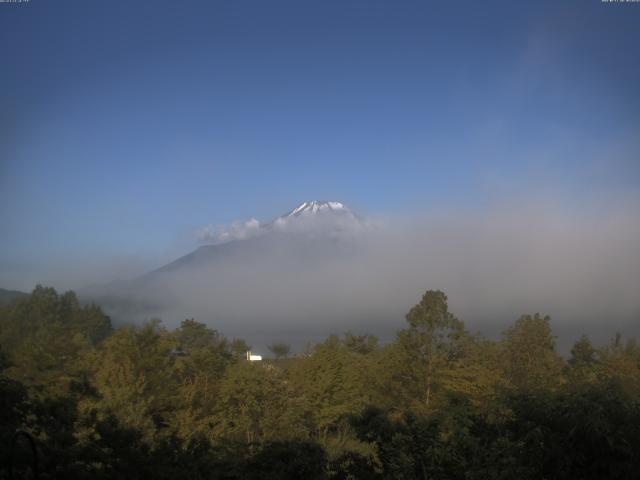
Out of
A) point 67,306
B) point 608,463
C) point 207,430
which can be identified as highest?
point 67,306

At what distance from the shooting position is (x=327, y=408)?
128ft

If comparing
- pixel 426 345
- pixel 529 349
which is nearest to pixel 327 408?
pixel 426 345

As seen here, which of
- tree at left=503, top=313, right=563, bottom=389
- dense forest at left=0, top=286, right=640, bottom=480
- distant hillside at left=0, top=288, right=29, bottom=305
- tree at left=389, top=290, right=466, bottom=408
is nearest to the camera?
dense forest at left=0, top=286, right=640, bottom=480

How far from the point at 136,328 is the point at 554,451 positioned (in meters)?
39.8

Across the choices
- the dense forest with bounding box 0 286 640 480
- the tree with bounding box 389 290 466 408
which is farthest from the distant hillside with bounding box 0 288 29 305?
the tree with bounding box 389 290 466 408

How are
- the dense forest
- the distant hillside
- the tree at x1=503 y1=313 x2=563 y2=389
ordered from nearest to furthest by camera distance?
the dense forest
the tree at x1=503 y1=313 x2=563 y2=389
the distant hillside

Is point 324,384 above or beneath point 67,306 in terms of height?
beneath

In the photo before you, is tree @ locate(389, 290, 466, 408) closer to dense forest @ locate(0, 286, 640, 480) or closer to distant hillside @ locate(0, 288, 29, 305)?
dense forest @ locate(0, 286, 640, 480)

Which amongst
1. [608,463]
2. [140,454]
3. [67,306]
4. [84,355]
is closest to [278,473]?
[140,454]

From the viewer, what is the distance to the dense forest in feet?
39.6

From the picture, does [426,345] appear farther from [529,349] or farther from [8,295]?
[8,295]

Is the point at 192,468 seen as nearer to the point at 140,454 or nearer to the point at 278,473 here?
the point at 140,454

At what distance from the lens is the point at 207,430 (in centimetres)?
3300

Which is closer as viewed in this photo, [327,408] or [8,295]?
[327,408]
